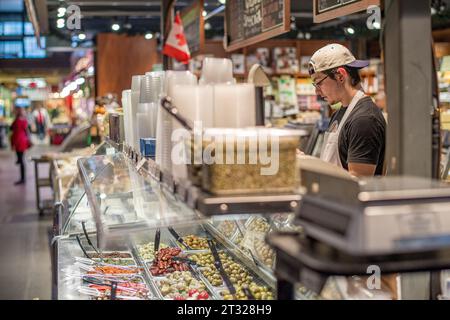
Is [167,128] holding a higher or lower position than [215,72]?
lower

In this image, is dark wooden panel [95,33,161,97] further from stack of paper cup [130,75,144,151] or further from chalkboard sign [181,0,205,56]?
stack of paper cup [130,75,144,151]

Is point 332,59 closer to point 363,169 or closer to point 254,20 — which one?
point 363,169

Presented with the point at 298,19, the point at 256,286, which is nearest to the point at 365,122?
the point at 256,286

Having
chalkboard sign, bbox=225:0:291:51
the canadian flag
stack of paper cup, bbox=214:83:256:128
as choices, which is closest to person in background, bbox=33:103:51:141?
the canadian flag

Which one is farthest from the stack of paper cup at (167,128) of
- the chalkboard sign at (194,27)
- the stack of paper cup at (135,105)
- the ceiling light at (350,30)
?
the ceiling light at (350,30)

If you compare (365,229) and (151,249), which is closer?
(365,229)

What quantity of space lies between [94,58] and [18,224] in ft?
19.8

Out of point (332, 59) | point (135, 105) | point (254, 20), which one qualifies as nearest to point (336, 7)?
point (332, 59)

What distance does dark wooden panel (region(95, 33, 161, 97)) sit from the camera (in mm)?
14688

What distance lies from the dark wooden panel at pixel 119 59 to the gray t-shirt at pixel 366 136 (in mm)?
11192

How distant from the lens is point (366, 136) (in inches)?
142

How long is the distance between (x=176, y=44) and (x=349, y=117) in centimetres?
366

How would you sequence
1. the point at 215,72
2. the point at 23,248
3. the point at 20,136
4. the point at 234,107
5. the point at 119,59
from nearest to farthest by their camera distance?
1. the point at 234,107
2. the point at 215,72
3. the point at 23,248
4. the point at 119,59
5. the point at 20,136

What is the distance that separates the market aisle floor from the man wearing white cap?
10.7 feet
